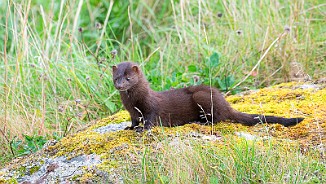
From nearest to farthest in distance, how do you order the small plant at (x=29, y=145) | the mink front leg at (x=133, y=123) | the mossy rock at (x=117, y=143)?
the mossy rock at (x=117, y=143)
the mink front leg at (x=133, y=123)
the small plant at (x=29, y=145)

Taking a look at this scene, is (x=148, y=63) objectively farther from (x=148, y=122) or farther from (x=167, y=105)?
(x=148, y=122)

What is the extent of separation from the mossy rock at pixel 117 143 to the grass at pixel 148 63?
106 centimetres

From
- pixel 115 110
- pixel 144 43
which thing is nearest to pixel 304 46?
pixel 115 110

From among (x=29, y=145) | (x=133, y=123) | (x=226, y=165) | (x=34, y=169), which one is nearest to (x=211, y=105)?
(x=133, y=123)

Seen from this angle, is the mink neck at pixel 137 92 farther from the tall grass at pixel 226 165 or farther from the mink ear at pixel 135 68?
the tall grass at pixel 226 165

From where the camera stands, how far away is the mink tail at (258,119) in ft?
13.7

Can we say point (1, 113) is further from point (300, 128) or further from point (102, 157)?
point (300, 128)

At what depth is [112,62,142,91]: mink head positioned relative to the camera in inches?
170

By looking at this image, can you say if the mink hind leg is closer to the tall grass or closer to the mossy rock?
the mossy rock

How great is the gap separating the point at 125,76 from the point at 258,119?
104 centimetres

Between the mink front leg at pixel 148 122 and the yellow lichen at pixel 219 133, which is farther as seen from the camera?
the mink front leg at pixel 148 122

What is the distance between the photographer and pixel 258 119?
4344 millimetres

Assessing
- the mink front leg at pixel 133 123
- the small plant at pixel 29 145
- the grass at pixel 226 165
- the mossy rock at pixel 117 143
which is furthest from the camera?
the small plant at pixel 29 145

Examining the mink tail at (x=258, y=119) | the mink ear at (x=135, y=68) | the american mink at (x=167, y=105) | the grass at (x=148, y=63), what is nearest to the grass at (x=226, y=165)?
the mink tail at (x=258, y=119)
